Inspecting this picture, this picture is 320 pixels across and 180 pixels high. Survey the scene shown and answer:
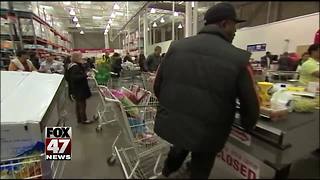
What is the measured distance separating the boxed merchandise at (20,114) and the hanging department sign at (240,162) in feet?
2.64

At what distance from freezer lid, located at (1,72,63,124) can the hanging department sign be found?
827mm

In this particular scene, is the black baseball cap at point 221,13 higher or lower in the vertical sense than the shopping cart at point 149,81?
higher

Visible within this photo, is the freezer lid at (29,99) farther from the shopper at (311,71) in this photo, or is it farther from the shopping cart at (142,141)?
the shopper at (311,71)

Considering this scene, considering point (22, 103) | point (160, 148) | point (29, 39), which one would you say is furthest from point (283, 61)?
point (22, 103)

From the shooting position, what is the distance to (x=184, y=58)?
2.97 ft

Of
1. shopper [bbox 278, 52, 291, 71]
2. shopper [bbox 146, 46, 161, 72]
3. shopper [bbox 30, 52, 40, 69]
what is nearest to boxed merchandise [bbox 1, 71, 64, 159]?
shopper [bbox 30, 52, 40, 69]

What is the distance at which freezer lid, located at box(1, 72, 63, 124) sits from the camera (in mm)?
777

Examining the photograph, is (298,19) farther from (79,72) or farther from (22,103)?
(79,72)

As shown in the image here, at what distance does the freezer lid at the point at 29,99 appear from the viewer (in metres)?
0.78

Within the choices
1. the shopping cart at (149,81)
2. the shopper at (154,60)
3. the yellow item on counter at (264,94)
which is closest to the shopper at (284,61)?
the yellow item on counter at (264,94)

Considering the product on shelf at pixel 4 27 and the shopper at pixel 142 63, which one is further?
the shopper at pixel 142 63

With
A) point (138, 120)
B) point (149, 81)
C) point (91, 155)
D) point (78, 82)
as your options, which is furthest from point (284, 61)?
point (78, 82)

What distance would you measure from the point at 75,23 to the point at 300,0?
831 mm

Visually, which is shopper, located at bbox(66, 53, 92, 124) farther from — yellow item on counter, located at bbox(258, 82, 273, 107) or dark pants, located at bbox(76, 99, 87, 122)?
yellow item on counter, located at bbox(258, 82, 273, 107)
